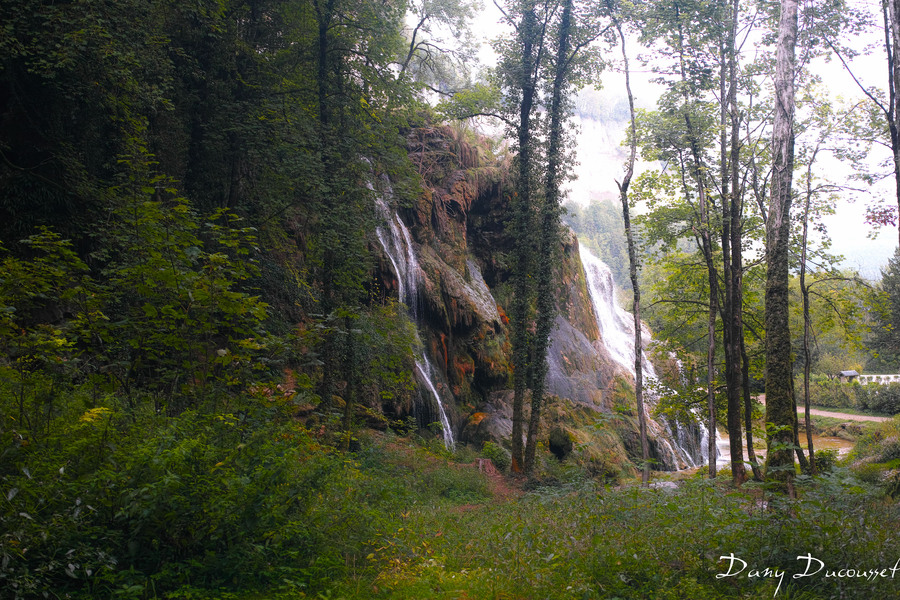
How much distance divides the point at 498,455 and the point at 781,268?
419 inches

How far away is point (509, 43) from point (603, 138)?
160 meters

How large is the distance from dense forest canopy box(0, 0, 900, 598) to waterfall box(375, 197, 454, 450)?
18cm

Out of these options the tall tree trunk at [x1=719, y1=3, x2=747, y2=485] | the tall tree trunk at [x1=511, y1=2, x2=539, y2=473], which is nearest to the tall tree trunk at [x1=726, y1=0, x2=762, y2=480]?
the tall tree trunk at [x1=719, y1=3, x2=747, y2=485]

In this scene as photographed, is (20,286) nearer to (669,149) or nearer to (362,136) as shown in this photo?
(362,136)

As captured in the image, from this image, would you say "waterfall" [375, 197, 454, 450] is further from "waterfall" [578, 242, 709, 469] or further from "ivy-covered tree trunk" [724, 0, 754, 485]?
"waterfall" [578, 242, 709, 469]

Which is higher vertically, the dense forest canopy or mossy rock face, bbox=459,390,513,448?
the dense forest canopy

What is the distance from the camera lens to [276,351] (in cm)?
473

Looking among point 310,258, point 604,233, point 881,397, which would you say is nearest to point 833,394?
point 881,397

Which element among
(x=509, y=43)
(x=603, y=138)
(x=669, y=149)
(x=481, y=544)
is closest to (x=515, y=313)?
(x=669, y=149)

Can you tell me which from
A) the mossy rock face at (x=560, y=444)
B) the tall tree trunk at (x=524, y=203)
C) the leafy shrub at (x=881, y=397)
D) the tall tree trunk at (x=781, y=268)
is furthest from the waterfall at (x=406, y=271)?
the leafy shrub at (x=881, y=397)

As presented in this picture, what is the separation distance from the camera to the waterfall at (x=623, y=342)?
77.3 feet

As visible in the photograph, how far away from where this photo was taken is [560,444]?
17.9 m

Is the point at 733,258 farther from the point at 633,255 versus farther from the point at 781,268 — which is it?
the point at 781,268

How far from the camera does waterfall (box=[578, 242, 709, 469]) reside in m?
23.5
